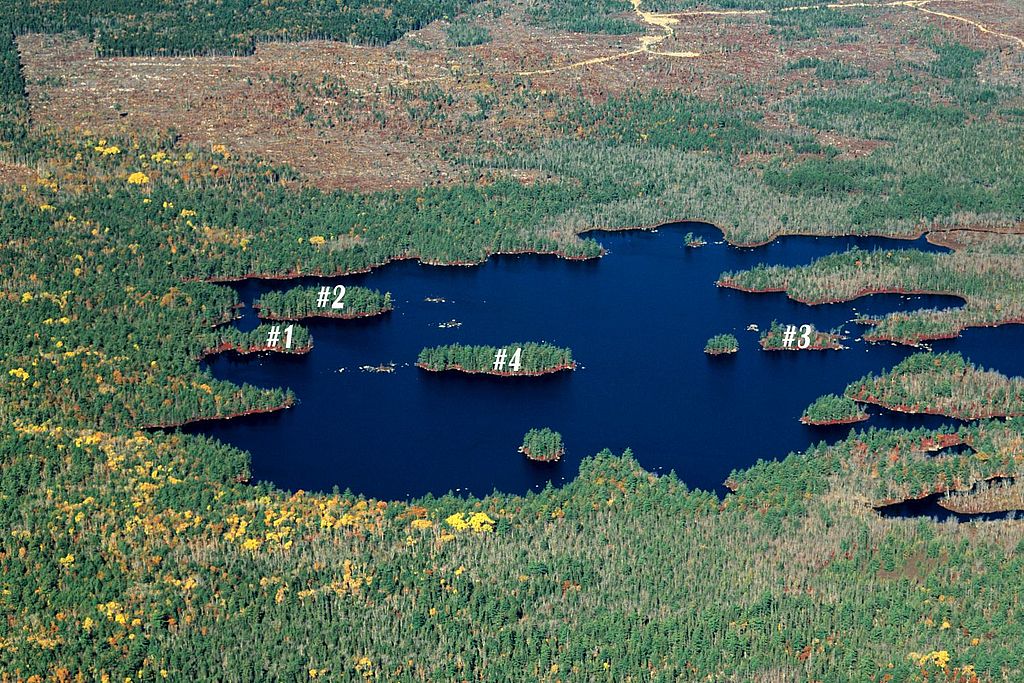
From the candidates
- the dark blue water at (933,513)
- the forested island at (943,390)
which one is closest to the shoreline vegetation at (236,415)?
the forested island at (943,390)

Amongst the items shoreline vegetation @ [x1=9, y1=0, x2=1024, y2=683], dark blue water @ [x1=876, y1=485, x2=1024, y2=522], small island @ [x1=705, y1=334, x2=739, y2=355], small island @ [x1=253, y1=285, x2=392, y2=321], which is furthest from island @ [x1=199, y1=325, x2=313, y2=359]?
dark blue water @ [x1=876, y1=485, x2=1024, y2=522]

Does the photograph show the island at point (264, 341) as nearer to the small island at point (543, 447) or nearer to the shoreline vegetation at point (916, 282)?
the small island at point (543, 447)

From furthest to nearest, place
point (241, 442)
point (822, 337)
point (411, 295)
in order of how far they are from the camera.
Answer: point (411, 295), point (822, 337), point (241, 442)

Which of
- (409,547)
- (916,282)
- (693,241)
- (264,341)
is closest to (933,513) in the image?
(409,547)

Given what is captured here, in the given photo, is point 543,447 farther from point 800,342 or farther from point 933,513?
point 800,342

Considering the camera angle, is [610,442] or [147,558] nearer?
[147,558]

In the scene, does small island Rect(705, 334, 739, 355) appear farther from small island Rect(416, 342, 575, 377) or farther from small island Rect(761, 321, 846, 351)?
small island Rect(416, 342, 575, 377)

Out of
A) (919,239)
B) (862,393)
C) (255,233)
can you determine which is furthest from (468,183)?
(862,393)

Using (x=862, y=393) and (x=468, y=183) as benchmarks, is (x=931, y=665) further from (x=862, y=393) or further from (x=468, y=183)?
(x=468, y=183)
